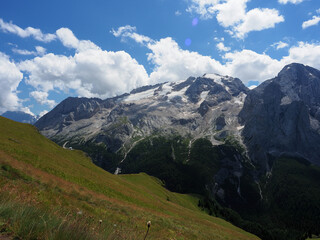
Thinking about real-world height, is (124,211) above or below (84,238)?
below

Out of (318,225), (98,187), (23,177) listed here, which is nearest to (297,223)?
(318,225)

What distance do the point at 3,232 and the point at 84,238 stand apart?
1935 mm

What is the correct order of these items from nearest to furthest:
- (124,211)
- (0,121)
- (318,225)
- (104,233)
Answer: (104,233)
(124,211)
(0,121)
(318,225)

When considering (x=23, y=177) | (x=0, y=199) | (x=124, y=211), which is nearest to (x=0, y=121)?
(x=23, y=177)

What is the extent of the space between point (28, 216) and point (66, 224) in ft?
3.82

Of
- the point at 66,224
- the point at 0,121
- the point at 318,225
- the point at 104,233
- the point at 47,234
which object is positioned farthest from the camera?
the point at 318,225

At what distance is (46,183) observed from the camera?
1917 cm

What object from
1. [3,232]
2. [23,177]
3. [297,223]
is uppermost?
[3,232]

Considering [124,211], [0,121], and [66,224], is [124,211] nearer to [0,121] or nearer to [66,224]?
[66,224]

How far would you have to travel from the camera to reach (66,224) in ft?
17.4

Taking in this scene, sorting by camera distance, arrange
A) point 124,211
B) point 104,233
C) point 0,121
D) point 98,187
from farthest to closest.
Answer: point 0,121 → point 98,187 → point 124,211 → point 104,233

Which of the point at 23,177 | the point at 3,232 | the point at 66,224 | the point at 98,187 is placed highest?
the point at 66,224

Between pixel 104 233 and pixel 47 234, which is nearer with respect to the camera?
pixel 47 234

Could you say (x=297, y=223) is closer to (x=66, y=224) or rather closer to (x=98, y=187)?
(x=98, y=187)
